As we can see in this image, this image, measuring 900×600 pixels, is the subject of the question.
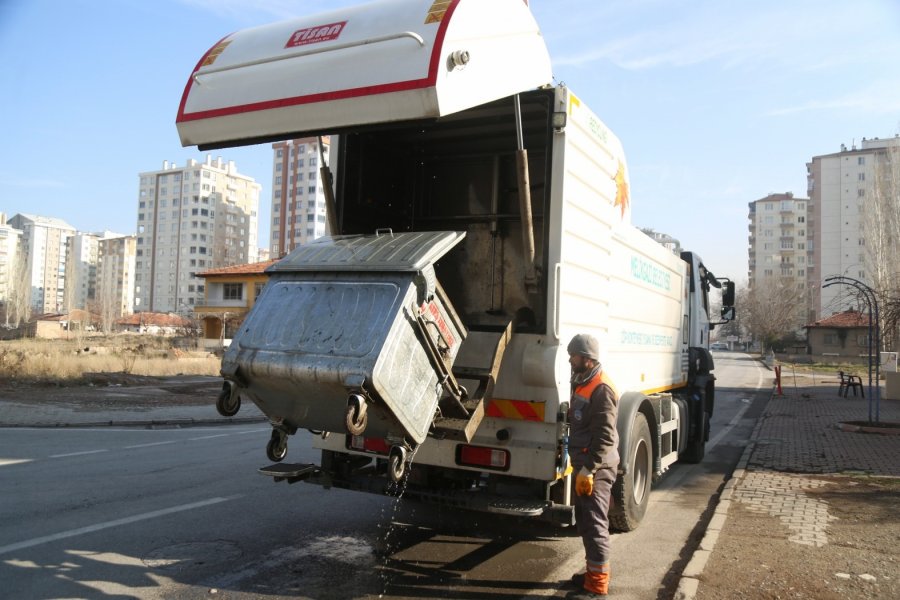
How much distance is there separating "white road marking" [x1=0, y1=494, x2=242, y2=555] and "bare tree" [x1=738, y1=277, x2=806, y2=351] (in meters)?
74.0

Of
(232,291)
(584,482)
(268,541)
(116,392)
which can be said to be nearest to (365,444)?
(268,541)

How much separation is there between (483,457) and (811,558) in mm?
2717

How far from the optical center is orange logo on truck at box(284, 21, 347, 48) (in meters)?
4.31

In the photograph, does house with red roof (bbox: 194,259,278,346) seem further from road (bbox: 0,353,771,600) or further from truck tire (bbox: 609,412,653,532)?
truck tire (bbox: 609,412,653,532)

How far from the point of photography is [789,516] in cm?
652

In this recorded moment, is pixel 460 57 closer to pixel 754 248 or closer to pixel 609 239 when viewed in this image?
pixel 609 239

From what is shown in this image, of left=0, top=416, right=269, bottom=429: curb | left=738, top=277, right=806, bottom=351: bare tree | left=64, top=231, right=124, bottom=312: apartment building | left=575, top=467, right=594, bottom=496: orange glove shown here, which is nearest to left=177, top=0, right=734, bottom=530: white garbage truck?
left=575, top=467, right=594, bottom=496: orange glove

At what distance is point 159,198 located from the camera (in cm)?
12638

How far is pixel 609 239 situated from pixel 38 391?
58.1 feet

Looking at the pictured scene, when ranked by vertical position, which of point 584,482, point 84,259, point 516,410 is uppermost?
point 84,259

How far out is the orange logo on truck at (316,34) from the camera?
4.31 metres

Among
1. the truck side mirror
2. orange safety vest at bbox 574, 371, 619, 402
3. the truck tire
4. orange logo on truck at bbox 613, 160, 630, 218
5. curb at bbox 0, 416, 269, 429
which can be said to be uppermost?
orange logo on truck at bbox 613, 160, 630, 218

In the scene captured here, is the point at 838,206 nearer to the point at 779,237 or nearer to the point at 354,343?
the point at 779,237

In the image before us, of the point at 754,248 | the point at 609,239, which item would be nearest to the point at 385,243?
the point at 609,239
